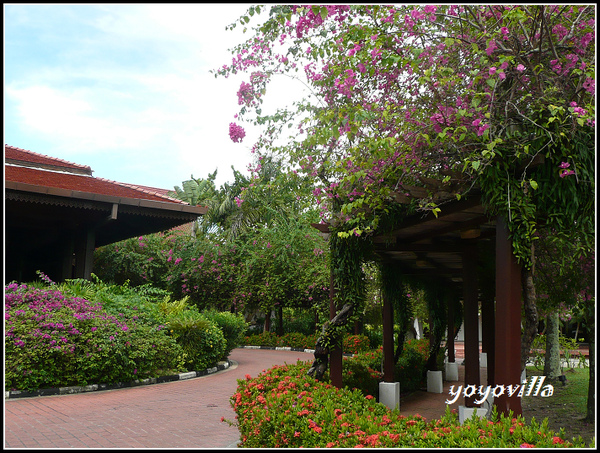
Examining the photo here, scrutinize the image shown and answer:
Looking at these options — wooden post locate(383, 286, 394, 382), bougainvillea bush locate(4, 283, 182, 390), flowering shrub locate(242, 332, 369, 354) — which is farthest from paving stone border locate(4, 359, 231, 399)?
flowering shrub locate(242, 332, 369, 354)

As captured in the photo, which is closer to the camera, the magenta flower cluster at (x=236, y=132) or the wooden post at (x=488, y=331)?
the magenta flower cluster at (x=236, y=132)

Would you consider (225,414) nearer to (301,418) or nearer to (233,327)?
(301,418)

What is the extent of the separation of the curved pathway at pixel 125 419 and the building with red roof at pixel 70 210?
15.8 ft

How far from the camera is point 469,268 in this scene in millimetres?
8594

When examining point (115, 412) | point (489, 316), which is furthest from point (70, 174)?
point (489, 316)

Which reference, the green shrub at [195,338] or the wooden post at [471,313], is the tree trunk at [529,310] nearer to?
the wooden post at [471,313]

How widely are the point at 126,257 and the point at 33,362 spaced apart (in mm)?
14166

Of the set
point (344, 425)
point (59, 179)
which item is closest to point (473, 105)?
point (344, 425)

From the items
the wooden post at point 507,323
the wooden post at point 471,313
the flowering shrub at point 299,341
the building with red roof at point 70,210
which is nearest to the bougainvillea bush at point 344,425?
the wooden post at point 507,323

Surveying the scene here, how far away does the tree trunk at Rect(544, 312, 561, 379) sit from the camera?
1345 centimetres

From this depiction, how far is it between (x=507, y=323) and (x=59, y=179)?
1288 centimetres

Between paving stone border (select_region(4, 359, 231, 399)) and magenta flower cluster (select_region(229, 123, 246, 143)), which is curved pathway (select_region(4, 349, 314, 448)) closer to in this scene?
paving stone border (select_region(4, 359, 231, 399))

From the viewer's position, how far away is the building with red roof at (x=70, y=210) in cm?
1244

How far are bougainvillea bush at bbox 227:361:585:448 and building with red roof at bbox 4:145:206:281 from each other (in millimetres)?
7630
